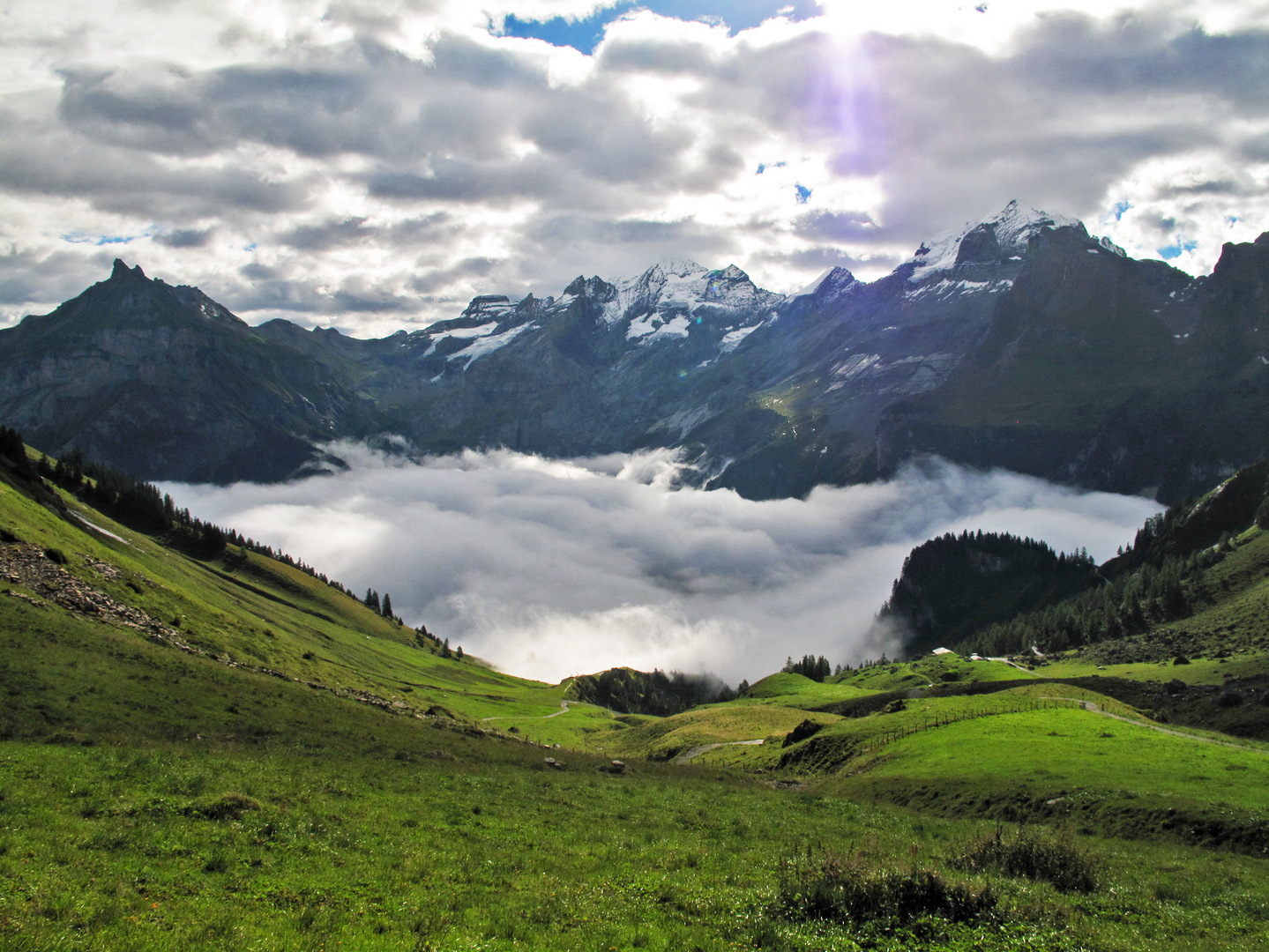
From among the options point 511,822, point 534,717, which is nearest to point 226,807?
point 511,822

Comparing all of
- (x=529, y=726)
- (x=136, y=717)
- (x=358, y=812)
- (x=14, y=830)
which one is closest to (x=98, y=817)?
(x=14, y=830)

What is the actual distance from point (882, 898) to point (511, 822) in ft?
53.2

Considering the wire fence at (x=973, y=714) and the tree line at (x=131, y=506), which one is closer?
the wire fence at (x=973, y=714)

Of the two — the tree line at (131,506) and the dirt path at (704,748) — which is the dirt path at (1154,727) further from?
the tree line at (131,506)

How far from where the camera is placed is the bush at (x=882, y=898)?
757 inches

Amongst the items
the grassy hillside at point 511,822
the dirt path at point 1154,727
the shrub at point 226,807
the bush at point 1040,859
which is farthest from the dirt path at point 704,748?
the shrub at point 226,807

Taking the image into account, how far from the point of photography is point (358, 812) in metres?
27.1

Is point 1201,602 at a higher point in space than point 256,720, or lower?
higher

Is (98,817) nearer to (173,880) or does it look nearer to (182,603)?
(173,880)

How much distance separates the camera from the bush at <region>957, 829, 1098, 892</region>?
23.6 m

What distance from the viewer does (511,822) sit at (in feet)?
97.2

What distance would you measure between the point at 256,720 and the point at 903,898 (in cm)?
4168

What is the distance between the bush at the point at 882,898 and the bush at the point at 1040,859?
6.11m

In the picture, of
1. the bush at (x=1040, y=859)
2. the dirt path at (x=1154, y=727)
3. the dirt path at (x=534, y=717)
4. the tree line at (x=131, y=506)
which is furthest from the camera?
the tree line at (x=131, y=506)
